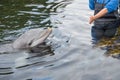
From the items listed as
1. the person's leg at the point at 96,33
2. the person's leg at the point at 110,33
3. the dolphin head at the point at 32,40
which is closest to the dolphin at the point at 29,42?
the dolphin head at the point at 32,40

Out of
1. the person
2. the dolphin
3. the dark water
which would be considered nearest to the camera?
the dark water

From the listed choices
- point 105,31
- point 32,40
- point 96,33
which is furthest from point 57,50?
point 105,31

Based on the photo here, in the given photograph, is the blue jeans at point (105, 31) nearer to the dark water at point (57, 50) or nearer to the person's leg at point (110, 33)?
the person's leg at point (110, 33)

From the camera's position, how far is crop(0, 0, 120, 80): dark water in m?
6.86

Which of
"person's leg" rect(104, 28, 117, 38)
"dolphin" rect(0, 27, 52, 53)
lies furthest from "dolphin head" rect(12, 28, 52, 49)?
"person's leg" rect(104, 28, 117, 38)

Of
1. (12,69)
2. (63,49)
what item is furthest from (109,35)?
(12,69)

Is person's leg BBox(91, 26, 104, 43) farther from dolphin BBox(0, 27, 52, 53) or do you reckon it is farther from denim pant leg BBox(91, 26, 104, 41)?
dolphin BBox(0, 27, 52, 53)

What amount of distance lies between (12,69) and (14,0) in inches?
322

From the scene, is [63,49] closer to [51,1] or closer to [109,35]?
[109,35]

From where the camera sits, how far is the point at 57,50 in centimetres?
841

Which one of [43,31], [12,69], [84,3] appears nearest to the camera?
[12,69]

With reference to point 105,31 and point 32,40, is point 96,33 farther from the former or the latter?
point 32,40

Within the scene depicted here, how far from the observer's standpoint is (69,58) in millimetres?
7789

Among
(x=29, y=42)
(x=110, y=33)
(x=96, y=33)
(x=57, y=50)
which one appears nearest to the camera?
(x=57, y=50)
